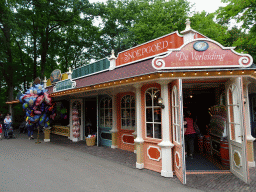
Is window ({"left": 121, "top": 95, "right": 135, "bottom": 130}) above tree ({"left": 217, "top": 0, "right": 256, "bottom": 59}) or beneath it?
beneath

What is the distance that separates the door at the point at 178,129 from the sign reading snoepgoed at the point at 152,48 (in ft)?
4.72

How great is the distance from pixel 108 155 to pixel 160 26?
42.5 feet

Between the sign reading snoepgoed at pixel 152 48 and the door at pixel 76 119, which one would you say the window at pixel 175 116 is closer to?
the sign reading snoepgoed at pixel 152 48

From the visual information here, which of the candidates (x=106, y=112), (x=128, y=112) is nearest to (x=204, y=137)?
(x=128, y=112)

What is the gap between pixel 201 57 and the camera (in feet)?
15.1

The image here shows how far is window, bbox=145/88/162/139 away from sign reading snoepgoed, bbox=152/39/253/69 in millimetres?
1100

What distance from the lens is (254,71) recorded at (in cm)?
438

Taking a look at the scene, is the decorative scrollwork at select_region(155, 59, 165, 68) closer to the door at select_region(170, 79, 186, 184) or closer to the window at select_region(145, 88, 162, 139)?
the door at select_region(170, 79, 186, 184)

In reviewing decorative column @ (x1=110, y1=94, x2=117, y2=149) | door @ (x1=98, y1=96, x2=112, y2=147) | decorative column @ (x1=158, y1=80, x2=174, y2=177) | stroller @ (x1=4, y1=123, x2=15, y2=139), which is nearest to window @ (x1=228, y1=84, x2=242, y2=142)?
decorative column @ (x1=158, y1=80, x2=174, y2=177)

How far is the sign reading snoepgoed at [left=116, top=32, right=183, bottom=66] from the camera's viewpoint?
5.63m

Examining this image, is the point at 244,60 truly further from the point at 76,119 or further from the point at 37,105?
the point at 37,105

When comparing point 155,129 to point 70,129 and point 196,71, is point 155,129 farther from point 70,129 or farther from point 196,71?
point 70,129

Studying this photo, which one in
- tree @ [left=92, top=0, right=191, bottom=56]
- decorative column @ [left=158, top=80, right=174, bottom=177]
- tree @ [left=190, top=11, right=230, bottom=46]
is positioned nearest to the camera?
decorative column @ [left=158, top=80, right=174, bottom=177]

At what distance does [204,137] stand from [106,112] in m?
4.62
